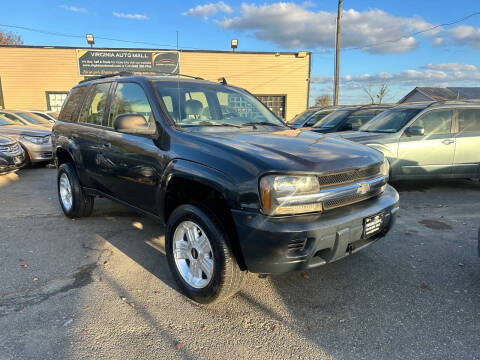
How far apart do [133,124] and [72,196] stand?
7.31ft

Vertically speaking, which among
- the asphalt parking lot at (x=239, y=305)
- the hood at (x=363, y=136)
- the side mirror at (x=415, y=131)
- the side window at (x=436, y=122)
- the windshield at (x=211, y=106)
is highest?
the windshield at (x=211, y=106)

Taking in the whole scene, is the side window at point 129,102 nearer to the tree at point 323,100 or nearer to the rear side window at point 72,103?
the rear side window at point 72,103

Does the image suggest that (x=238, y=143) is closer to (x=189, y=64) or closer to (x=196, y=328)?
(x=196, y=328)

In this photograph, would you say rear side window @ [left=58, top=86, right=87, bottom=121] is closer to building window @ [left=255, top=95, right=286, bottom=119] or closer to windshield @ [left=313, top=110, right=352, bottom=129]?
windshield @ [left=313, top=110, right=352, bottom=129]

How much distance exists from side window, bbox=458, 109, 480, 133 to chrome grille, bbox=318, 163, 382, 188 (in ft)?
15.4

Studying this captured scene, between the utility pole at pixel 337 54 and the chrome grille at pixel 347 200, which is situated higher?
the utility pole at pixel 337 54

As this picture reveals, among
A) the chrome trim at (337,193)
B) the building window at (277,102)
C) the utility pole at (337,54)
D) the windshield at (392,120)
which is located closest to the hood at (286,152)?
the chrome trim at (337,193)

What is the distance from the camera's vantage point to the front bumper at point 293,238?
7.32ft

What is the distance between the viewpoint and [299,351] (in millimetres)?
2246

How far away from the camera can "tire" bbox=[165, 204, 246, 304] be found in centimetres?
247

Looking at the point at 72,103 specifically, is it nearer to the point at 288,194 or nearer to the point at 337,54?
the point at 288,194

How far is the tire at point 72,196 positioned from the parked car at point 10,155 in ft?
12.6

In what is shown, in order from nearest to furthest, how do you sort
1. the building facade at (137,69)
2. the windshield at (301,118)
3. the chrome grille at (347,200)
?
the chrome grille at (347,200) → the windshield at (301,118) → the building facade at (137,69)

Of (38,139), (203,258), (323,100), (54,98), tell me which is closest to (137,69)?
(54,98)
